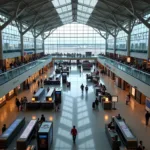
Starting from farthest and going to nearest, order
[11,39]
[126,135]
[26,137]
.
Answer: [11,39] → [126,135] → [26,137]

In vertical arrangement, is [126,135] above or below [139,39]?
below

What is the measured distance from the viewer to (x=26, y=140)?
14180mm

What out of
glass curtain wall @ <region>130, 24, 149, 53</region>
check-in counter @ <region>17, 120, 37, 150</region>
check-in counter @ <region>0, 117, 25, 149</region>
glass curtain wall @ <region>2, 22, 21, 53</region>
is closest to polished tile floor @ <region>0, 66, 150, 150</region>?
check-in counter @ <region>0, 117, 25, 149</region>

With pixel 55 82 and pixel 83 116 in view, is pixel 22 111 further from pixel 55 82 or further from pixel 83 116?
pixel 55 82

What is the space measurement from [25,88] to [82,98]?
10439 millimetres

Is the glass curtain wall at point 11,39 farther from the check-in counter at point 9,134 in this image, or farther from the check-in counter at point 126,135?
the check-in counter at point 126,135

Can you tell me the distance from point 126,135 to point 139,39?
2365 cm

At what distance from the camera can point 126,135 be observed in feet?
48.2

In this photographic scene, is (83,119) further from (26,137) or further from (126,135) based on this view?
(26,137)

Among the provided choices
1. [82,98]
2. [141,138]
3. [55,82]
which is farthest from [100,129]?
[55,82]

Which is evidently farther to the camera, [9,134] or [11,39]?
[11,39]

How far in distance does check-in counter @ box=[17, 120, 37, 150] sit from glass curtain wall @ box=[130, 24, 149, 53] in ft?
68.8

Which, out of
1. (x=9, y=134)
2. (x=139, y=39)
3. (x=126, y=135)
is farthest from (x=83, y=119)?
(x=139, y=39)

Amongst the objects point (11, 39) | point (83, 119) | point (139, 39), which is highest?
point (11, 39)
